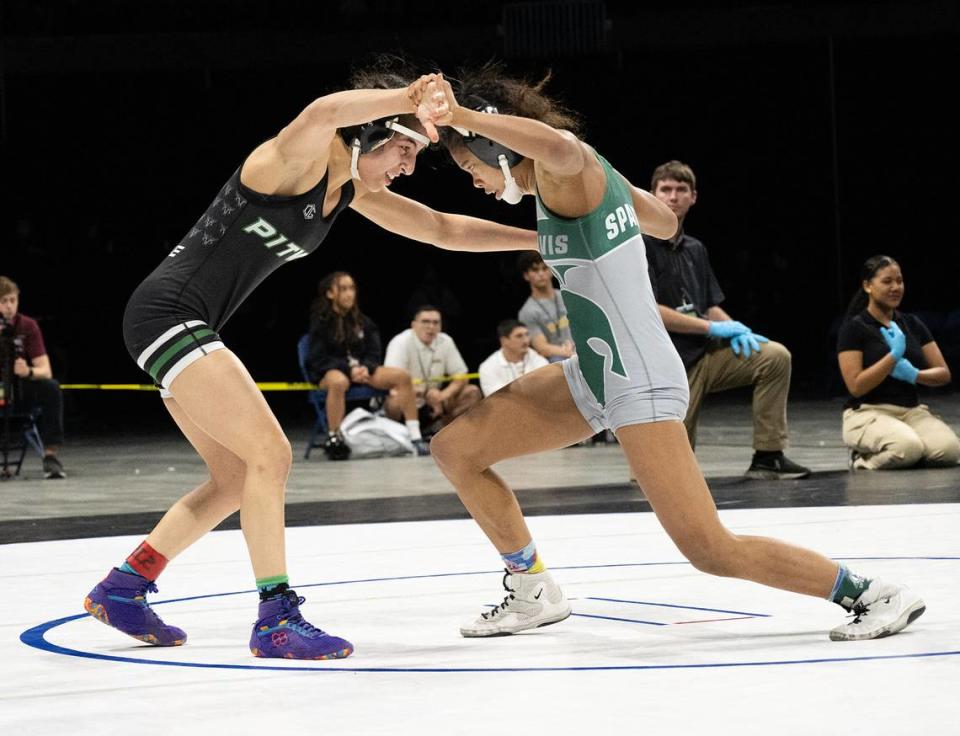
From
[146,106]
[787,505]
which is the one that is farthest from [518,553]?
[146,106]

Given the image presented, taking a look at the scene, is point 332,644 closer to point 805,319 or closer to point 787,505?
point 787,505

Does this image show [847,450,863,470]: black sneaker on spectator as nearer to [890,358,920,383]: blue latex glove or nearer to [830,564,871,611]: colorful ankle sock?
[890,358,920,383]: blue latex glove

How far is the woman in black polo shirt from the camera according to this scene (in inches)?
284

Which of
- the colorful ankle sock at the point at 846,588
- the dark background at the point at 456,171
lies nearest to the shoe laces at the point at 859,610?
the colorful ankle sock at the point at 846,588

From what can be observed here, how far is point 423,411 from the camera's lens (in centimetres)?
1018

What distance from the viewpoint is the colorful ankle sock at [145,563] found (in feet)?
12.0

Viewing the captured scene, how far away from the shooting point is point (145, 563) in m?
3.69

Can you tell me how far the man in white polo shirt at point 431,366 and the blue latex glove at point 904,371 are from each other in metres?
3.39

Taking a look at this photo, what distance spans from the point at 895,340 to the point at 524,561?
157 inches

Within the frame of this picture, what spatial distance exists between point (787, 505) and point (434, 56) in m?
10.2

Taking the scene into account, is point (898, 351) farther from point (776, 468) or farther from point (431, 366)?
point (431, 366)

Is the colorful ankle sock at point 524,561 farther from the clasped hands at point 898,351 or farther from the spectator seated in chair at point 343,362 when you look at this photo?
the spectator seated in chair at point 343,362

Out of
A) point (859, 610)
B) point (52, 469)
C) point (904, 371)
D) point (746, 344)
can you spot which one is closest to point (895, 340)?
point (904, 371)

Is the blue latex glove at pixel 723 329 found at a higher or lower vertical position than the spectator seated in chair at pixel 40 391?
higher
